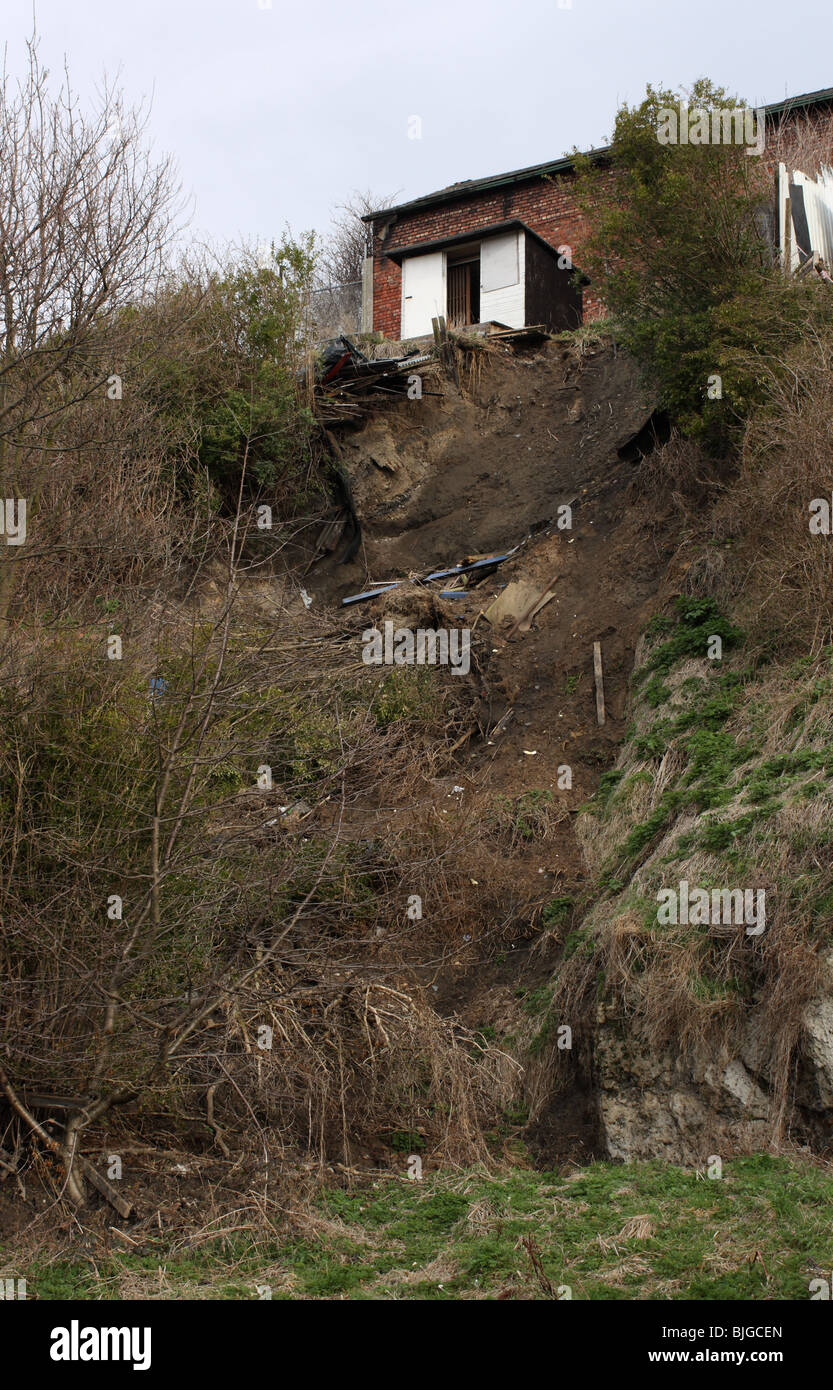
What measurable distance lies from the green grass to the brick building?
16.6 metres

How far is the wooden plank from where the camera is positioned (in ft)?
44.1

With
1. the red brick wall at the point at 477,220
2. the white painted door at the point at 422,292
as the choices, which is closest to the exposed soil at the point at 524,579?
the white painted door at the point at 422,292

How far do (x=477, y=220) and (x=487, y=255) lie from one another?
10.2ft

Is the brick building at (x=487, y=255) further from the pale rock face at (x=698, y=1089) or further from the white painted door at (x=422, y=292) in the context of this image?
the pale rock face at (x=698, y=1089)

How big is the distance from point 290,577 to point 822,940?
11.8 metres

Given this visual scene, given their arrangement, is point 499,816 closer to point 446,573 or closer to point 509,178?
point 446,573

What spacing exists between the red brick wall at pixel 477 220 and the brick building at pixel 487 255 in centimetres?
2

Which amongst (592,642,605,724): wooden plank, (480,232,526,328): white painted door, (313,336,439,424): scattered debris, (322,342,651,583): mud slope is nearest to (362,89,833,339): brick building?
(480,232,526,328): white painted door

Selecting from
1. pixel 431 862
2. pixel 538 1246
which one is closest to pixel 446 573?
pixel 431 862

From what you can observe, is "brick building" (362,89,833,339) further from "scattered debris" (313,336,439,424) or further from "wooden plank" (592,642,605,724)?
"wooden plank" (592,642,605,724)

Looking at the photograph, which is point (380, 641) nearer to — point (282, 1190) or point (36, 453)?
point (36, 453)

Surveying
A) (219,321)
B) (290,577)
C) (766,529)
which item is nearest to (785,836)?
(766,529)

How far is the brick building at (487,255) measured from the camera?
841 inches

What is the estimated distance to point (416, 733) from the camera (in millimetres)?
13758
